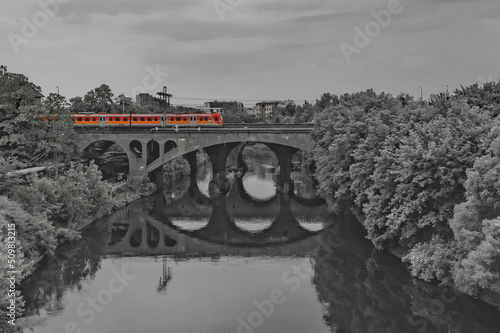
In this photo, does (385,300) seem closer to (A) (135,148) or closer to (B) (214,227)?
(B) (214,227)

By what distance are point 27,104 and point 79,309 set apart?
39361 millimetres

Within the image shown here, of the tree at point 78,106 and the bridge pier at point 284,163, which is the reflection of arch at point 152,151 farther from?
the tree at point 78,106

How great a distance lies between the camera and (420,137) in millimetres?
44969

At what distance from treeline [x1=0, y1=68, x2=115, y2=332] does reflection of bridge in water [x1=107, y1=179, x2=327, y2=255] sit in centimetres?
527

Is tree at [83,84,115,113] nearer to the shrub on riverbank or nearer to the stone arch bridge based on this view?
the stone arch bridge

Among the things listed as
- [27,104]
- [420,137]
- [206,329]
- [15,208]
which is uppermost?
[27,104]

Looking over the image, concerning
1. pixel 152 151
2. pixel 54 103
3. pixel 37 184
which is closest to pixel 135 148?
pixel 152 151

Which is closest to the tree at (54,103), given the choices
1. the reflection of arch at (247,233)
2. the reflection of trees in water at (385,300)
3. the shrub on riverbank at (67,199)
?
the shrub on riverbank at (67,199)

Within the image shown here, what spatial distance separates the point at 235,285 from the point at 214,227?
77.3 ft

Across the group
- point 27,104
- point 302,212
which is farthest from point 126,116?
point 302,212

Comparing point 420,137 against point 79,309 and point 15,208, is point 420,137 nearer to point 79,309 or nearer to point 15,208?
point 79,309

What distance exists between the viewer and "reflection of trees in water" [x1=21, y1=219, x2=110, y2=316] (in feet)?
132

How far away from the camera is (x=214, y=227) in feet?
220

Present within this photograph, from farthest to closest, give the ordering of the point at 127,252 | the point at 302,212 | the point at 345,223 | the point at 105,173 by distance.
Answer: the point at 105,173, the point at 302,212, the point at 345,223, the point at 127,252
